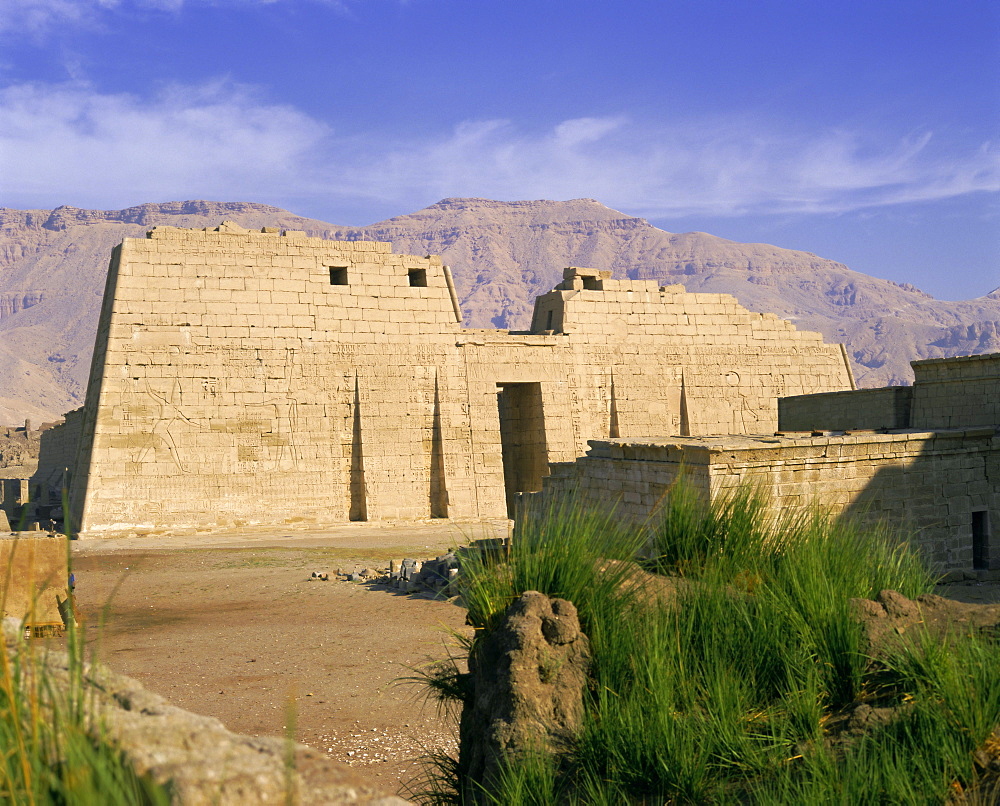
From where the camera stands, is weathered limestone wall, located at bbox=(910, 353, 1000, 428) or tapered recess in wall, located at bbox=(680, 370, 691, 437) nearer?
weathered limestone wall, located at bbox=(910, 353, 1000, 428)

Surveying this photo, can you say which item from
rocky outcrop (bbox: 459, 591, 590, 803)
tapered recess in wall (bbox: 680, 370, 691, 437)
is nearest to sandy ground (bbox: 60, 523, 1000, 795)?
rocky outcrop (bbox: 459, 591, 590, 803)

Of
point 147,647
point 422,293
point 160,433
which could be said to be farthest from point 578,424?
point 147,647

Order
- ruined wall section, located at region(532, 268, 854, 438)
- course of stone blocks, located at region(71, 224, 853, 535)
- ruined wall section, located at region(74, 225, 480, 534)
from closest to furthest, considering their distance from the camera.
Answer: ruined wall section, located at region(74, 225, 480, 534) → course of stone blocks, located at region(71, 224, 853, 535) → ruined wall section, located at region(532, 268, 854, 438)

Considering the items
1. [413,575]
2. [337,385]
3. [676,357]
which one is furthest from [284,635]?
[676,357]

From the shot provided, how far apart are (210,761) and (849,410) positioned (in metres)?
17.3

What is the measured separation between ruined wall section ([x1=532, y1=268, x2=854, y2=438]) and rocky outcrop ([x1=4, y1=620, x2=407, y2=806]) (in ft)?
64.4

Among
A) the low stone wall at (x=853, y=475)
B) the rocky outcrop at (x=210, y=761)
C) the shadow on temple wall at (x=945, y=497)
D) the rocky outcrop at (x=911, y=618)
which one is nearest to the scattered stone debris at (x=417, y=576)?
the low stone wall at (x=853, y=475)

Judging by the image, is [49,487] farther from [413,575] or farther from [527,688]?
[527,688]

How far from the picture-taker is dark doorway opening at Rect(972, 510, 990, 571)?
12430 millimetres

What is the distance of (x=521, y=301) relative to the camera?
146 metres

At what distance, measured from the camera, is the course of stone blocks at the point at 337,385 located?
18.2m

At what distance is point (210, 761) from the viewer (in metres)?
2.33

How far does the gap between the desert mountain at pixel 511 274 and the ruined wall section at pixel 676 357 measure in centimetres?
8646

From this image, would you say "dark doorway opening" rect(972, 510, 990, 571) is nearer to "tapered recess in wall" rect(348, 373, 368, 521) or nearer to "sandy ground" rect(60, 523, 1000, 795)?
"sandy ground" rect(60, 523, 1000, 795)
